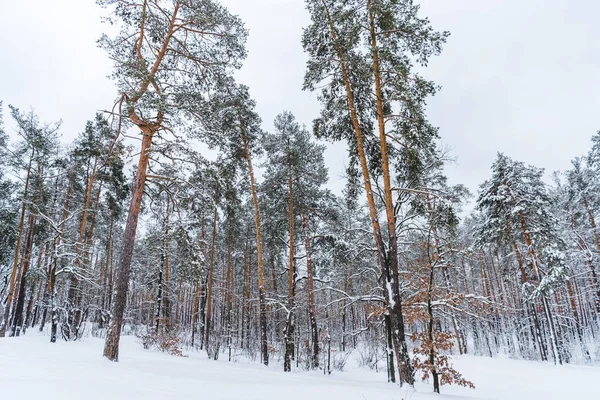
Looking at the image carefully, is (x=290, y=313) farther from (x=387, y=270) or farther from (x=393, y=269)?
(x=393, y=269)

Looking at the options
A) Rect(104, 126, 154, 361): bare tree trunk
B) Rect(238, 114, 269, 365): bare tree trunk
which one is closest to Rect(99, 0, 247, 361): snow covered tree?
Rect(104, 126, 154, 361): bare tree trunk

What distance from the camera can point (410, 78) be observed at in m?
8.31

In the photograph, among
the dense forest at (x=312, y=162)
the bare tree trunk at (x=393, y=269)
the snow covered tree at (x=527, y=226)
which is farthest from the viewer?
the snow covered tree at (x=527, y=226)

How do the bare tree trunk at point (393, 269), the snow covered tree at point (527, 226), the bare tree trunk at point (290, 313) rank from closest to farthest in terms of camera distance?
the bare tree trunk at point (393, 269) → the bare tree trunk at point (290, 313) → the snow covered tree at point (527, 226)

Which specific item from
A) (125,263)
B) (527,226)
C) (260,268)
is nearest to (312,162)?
(260,268)

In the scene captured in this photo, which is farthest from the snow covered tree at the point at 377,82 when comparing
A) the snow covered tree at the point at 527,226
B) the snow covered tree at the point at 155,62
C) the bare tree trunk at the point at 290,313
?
the snow covered tree at the point at 527,226

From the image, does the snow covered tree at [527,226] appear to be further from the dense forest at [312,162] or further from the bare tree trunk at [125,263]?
the bare tree trunk at [125,263]

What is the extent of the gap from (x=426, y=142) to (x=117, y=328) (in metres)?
9.51

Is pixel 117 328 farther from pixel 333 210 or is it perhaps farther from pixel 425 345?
pixel 333 210

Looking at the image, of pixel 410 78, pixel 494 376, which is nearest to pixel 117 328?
pixel 410 78

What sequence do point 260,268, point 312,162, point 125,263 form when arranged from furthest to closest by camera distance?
point 312,162
point 260,268
point 125,263

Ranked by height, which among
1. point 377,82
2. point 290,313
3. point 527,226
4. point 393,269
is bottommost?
point 290,313

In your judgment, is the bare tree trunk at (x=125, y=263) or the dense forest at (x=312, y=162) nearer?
the bare tree trunk at (x=125, y=263)

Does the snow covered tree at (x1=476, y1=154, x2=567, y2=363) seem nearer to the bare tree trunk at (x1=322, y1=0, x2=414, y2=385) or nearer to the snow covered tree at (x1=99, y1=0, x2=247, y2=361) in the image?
the bare tree trunk at (x1=322, y1=0, x2=414, y2=385)
